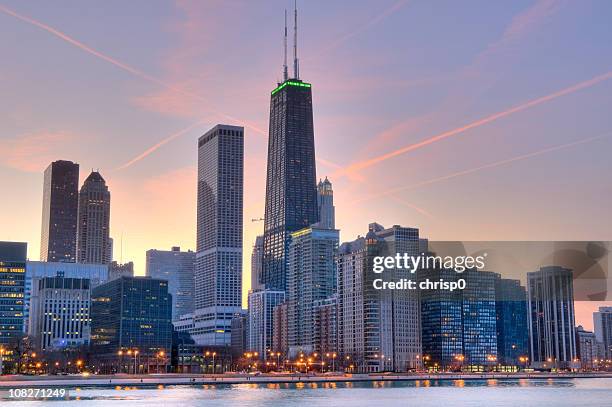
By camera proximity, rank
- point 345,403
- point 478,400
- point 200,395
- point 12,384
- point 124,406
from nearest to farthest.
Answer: point 124,406, point 345,403, point 478,400, point 200,395, point 12,384

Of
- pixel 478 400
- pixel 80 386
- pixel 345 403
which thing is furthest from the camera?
pixel 80 386

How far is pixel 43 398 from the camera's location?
136250 millimetres

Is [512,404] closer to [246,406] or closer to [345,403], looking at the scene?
[345,403]

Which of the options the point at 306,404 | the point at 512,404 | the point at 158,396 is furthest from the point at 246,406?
the point at 512,404

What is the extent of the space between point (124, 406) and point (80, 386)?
231 feet

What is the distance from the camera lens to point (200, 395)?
491 ft

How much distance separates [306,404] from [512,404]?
30.0 m

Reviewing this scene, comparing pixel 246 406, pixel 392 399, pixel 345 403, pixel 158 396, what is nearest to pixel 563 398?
pixel 392 399

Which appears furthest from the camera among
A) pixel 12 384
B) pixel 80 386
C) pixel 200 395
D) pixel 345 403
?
pixel 80 386

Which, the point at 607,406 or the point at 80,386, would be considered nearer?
the point at 607,406

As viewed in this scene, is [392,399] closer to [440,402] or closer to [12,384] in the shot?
[440,402]

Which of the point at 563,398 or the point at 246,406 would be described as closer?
the point at 246,406

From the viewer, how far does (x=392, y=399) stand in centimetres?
14050

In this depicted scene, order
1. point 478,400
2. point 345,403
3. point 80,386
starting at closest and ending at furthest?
point 345,403
point 478,400
point 80,386
